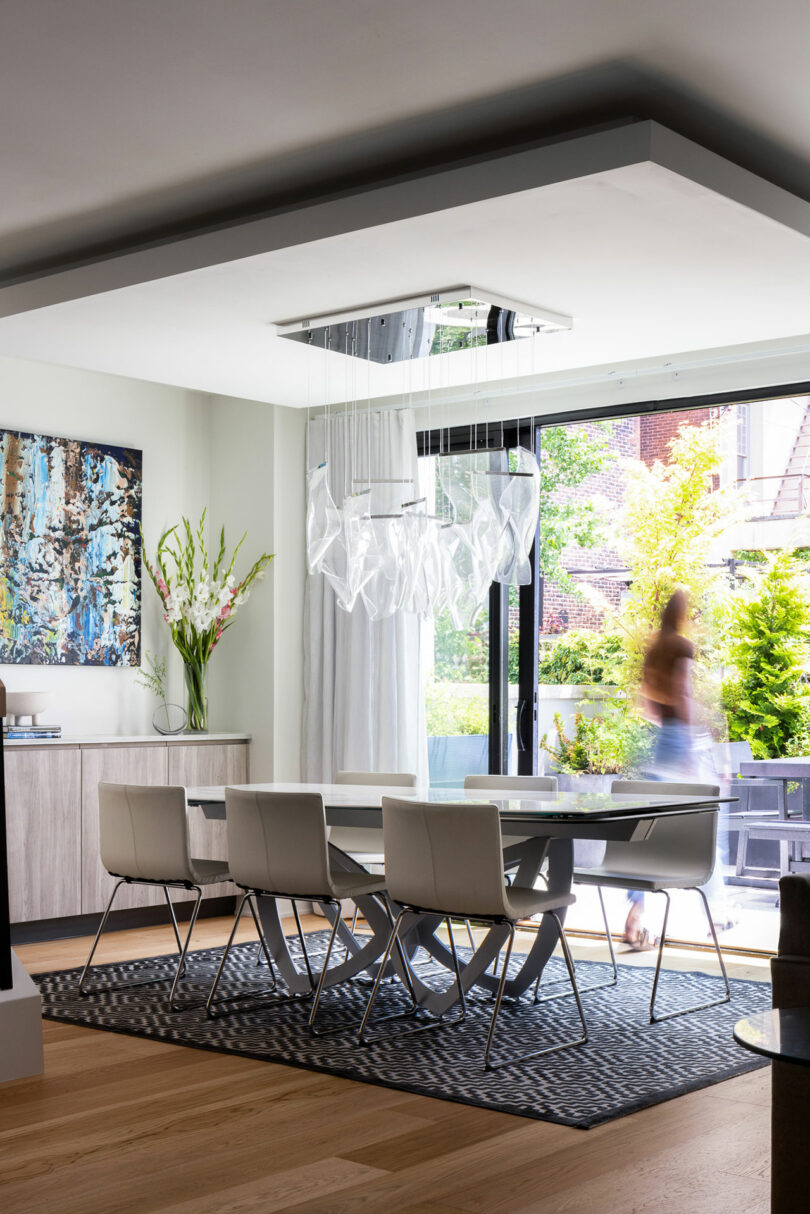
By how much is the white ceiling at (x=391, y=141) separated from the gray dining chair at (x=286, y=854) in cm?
190

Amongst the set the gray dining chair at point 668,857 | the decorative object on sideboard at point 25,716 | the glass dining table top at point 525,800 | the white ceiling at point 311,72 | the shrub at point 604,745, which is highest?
the white ceiling at point 311,72

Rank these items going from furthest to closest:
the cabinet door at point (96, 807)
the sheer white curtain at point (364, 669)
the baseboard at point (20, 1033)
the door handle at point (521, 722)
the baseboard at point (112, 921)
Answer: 1. the sheer white curtain at point (364, 669)
2. the door handle at point (521, 722)
3. the cabinet door at point (96, 807)
4. the baseboard at point (112, 921)
5. the baseboard at point (20, 1033)

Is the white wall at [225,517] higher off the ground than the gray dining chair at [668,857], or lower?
higher

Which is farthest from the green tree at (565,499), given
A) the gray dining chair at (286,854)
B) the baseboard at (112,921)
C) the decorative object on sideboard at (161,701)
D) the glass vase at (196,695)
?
the baseboard at (112,921)

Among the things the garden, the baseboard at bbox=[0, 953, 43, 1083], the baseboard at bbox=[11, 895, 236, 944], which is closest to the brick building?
the garden

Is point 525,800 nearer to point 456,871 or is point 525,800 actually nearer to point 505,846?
point 505,846

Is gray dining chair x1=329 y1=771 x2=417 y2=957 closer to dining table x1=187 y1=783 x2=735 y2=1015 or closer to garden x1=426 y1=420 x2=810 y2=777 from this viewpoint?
dining table x1=187 y1=783 x2=735 y2=1015

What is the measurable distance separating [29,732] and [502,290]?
336 centimetres

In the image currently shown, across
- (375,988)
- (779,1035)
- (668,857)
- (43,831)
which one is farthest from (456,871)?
(43,831)

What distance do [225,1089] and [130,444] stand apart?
4539 mm

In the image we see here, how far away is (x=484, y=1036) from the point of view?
4750mm

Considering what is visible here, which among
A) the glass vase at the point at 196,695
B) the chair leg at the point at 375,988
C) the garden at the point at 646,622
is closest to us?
the chair leg at the point at 375,988

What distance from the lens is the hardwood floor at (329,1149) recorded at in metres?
3.19

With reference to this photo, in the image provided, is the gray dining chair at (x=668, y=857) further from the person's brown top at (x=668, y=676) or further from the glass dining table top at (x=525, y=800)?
the person's brown top at (x=668, y=676)
